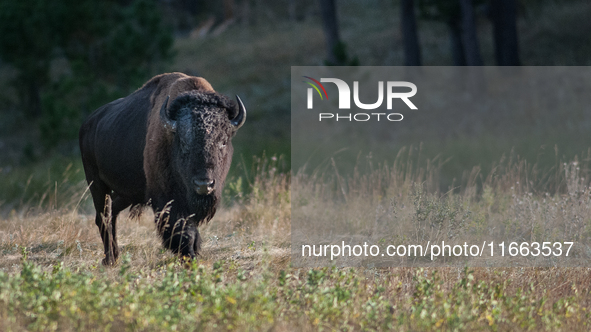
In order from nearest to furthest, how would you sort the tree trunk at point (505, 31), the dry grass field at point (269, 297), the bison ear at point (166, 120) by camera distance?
the dry grass field at point (269, 297) → the bison ear at point (166, 120) → the tree trunk at point (505, 31)

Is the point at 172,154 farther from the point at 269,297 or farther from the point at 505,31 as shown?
the point at 505,31

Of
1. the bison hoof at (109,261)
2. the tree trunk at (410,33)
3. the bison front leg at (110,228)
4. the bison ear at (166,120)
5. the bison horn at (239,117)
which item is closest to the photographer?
the bison ear at (166,120)

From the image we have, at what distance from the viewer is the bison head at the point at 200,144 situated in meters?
5.34

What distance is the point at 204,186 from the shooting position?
5.25 metres

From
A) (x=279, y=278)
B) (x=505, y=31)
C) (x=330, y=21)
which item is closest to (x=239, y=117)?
(x=279, y=278)

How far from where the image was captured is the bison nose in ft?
17.2

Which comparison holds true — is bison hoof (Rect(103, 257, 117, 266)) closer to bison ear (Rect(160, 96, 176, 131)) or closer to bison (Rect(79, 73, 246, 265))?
bison (Rect(79, 73, 246, 265))

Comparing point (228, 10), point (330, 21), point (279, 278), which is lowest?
point (279, 278)

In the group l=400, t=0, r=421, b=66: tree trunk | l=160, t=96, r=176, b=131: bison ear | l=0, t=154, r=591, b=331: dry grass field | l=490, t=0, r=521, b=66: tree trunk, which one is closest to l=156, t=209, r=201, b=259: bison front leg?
l=0, t=154, r=591, b=331: dry grass field

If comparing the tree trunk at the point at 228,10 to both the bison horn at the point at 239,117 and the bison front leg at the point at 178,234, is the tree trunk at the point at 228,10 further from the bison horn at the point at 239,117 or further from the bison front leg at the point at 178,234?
the bison front leg at the point at 178,234

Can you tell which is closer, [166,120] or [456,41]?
[166,120]

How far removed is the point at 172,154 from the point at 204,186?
0.69 meters

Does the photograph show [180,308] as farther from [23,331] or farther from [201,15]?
[201,15]

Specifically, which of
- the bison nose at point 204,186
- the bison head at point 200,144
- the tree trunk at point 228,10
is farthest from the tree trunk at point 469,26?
the tree trunk at point 228,10
